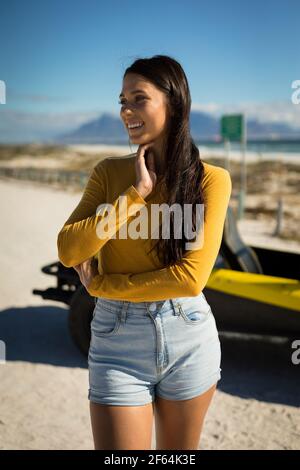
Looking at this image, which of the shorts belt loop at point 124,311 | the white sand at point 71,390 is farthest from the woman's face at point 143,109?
the white sand at point 71,390

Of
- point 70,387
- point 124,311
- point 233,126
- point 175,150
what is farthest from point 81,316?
point 233,126

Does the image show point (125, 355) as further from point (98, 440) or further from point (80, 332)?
point (80, 332)

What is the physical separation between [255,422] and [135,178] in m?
2.38

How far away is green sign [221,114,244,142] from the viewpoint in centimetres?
1377

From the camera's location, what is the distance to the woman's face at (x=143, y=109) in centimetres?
169

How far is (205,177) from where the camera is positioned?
5.69 ft

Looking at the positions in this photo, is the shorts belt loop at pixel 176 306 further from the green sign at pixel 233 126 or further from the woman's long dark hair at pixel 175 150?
the green sign at pixel 233 126

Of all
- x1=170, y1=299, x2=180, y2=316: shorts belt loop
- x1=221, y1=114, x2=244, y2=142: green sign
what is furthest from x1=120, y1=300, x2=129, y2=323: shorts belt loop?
x1=221, y1=114, x2=244, y2=142: green sign

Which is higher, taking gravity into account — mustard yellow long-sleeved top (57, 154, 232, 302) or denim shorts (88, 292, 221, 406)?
mustard yellow long-sleeved top (57, 154, 232, 302)

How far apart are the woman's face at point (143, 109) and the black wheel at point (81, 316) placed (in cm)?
251

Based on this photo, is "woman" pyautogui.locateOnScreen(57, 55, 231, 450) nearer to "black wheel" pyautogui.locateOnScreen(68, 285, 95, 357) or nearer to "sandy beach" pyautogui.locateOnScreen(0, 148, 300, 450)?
"sandy beach" pyautogui.locateOnScreen(0, 148, 300, 450)

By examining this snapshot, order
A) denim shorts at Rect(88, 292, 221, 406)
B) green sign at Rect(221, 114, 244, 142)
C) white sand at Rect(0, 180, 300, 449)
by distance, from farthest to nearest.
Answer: green sign at Rect(221, 114, 244, 142), white sand at Rect(0, 180, 300, 449), denim shorts at Rect(88, 292, 221, 406)
